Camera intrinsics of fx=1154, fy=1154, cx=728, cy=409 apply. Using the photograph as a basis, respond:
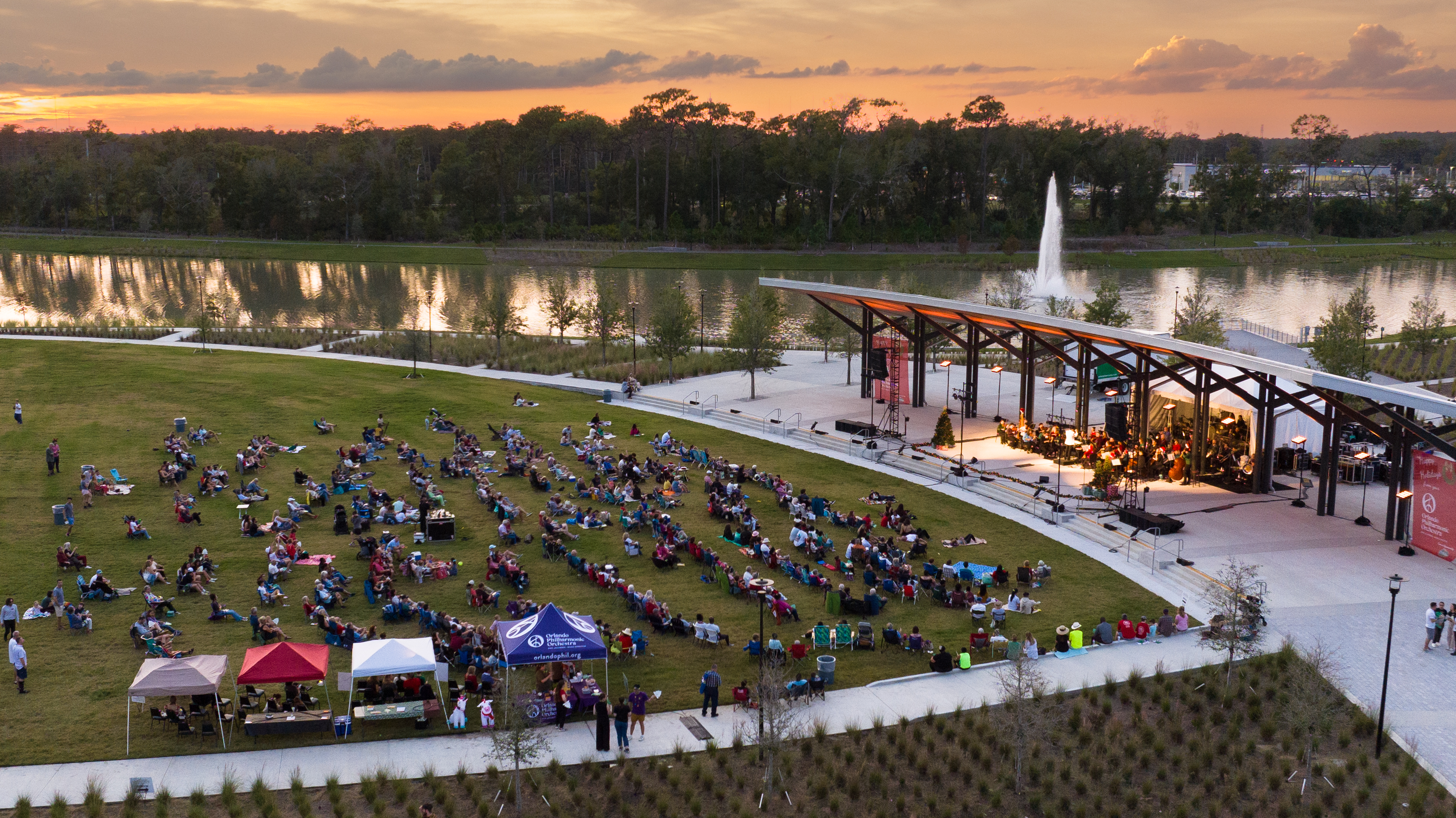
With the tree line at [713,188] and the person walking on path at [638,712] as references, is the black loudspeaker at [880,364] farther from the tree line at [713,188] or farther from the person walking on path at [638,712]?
the tree line at [713,188]

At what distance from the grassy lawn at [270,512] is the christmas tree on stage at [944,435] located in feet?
13.0

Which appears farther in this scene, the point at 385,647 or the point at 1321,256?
the point at 1321,256

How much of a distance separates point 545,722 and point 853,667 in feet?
21.0

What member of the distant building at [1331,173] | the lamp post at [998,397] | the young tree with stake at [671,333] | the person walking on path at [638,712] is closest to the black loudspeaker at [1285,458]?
the lamp post at [998,397]

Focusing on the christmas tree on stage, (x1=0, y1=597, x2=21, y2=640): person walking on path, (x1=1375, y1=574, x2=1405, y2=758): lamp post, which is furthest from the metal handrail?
(x1=1375, y1=574, x2=1405, y2=758): lamp post

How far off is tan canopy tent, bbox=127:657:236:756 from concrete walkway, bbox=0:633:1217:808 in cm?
84

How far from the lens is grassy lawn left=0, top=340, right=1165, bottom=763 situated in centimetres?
2316

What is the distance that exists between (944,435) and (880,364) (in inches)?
220

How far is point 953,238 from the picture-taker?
4921 inches

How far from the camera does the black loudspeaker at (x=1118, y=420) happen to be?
36.3 metres

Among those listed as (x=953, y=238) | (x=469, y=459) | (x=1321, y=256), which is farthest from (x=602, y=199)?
→ (x=469, y=459)

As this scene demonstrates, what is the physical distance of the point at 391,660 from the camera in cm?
2148

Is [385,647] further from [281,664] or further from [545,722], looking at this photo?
[545,722]

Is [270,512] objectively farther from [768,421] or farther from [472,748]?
[768,421]
